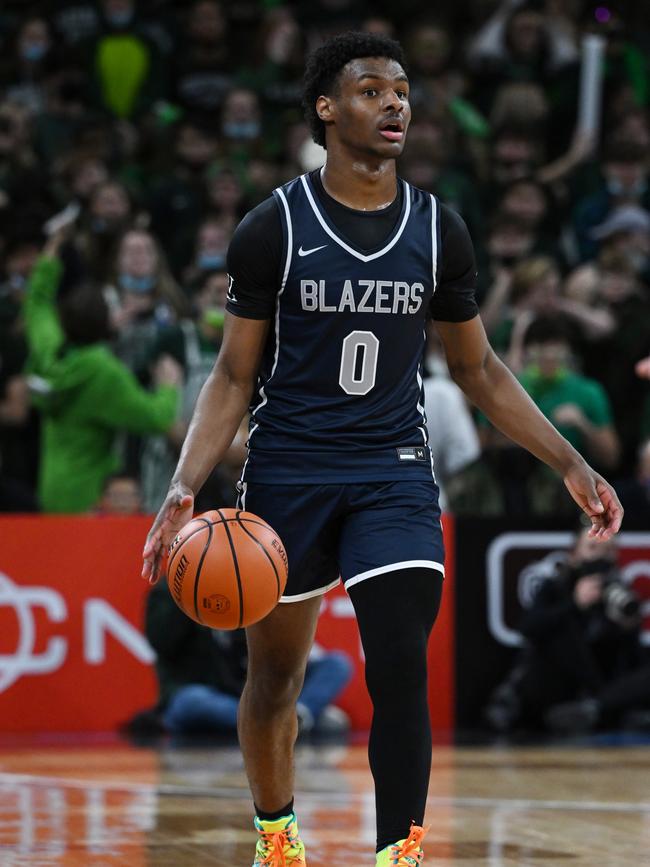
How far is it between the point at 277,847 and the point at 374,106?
2.38 metres

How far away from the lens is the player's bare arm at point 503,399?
5.64 meters

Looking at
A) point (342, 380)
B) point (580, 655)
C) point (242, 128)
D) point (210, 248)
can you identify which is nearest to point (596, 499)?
point (342, 380)

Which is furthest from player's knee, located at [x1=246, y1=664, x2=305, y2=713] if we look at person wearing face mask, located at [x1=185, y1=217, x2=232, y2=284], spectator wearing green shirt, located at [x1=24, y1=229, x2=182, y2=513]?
person wearing face mask, located at [x1=185, y1=217, x2=232, y2=284]

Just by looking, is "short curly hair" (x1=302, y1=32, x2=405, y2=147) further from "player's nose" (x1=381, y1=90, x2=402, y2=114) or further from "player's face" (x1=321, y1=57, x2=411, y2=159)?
"player's nose" (x1=381, y1=90, x2=402, y2=114)

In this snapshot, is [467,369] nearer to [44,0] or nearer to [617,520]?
[617,520]

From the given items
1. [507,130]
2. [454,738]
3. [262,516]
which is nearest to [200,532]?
[262,516]

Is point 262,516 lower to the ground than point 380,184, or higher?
lower

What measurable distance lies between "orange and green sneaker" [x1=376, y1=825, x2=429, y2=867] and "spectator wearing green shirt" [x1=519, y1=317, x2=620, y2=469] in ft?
22.4

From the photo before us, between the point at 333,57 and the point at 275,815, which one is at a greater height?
the point at 333,57

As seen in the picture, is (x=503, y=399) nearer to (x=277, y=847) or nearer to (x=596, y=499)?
(x=596, y=499)

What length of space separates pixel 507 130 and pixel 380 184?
9.81 meters

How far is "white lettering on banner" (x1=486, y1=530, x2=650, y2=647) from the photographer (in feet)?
38.6

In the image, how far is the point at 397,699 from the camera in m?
5.19

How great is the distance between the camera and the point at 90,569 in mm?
11484
